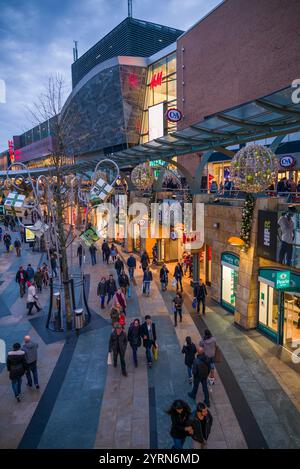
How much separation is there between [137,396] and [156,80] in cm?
3790

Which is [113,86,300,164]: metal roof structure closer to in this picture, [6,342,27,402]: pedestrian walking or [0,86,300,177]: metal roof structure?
[0,86,300,177]: metal roof structure

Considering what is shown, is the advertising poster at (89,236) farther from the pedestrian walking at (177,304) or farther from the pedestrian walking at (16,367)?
the pedestrian walking at (16,367)

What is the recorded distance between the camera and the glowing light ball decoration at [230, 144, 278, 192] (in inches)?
332

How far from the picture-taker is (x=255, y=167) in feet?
27.8

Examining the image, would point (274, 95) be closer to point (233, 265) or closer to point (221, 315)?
point (233, 265)

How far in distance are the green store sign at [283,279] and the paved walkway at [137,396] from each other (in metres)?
2.13

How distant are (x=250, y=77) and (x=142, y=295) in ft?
58.5

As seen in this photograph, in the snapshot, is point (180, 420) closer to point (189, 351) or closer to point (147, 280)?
point (189, 351)

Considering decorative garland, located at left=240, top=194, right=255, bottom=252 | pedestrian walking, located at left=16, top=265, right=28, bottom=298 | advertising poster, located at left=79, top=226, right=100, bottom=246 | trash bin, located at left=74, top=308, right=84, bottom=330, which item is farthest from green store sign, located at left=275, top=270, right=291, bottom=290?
pedestrian walking, located at left=16, top=265, right=28, bottom=298

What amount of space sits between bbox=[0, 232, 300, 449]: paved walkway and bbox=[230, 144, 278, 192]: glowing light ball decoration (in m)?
5.05

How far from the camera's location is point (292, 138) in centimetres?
2025

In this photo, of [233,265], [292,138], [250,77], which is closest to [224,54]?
[250,77]

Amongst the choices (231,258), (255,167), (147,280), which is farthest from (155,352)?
(147,280)

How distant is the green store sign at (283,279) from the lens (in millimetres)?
9766
